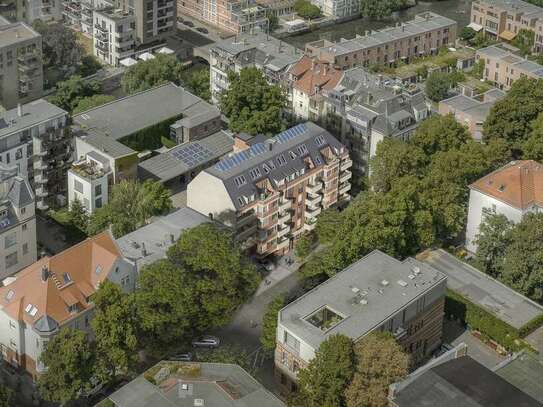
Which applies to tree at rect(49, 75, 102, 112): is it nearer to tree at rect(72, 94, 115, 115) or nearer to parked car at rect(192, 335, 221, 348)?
tree at rect(72, 94, 115, 115)

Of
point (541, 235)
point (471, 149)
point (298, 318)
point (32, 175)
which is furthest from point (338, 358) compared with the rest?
point (32, 175)

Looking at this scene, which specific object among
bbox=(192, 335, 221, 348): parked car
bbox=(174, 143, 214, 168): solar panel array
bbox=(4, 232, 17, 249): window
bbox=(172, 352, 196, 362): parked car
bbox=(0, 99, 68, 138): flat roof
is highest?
bbox=(0, 99, 68, 138): flat roof

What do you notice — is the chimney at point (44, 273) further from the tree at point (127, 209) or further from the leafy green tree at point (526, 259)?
the leafy green tree at point (526, 259)

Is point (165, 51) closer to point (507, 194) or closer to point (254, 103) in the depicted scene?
point (254, 103)

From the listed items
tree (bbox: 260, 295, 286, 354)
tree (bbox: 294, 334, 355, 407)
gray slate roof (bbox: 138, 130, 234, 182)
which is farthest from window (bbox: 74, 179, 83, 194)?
tree (bbox: 294, 334, 355, 407)

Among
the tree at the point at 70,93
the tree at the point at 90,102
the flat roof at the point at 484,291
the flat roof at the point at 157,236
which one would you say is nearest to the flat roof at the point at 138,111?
the tree at the point at 90,102
